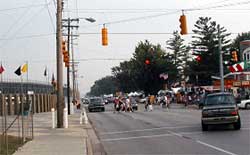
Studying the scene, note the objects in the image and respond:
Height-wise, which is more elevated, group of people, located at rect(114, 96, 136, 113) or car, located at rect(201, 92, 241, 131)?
group of people, located at rect(114, 96, 136, 113)

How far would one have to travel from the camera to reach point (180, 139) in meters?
20.4

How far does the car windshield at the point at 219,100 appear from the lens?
24.5m

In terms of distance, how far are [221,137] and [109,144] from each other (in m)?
4.34

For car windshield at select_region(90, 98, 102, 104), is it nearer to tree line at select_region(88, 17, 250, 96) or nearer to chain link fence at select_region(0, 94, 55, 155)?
chain link fence at select_region(0, 94, 55, 155)

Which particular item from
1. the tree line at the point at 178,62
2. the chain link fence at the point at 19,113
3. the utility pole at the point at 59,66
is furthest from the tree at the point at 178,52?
the utility pole at the point at 59,66

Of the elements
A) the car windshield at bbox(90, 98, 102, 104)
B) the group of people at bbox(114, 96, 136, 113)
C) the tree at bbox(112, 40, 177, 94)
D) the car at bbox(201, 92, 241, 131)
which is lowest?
the car at bbox(201, 92, 241, 131)

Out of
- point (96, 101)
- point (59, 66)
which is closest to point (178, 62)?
point (96, 101)

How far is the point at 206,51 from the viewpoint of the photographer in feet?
331

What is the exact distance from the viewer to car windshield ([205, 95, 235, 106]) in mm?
24531

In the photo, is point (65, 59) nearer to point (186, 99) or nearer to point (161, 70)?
point (186, 99)

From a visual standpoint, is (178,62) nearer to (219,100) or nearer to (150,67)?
(150,67)

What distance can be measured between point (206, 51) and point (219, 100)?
77.1 meters

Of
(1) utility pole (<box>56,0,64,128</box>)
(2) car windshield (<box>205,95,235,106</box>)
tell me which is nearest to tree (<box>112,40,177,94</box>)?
(1) utility pole (<box>56,0,64,128</box>)

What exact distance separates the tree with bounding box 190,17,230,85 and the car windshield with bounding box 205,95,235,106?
247 ft
